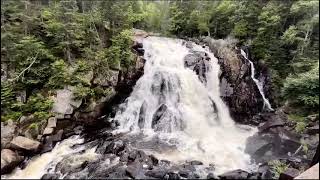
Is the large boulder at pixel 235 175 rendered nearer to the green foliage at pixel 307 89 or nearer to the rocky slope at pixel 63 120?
the green foliage at pixel 307 89

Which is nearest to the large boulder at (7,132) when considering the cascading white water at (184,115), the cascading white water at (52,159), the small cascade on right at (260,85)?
the cascading white water at (52,159)

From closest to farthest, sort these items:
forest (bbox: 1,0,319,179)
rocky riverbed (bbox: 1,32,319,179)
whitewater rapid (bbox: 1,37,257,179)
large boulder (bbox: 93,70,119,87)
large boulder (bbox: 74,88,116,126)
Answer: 1. rocky riverbed (bbox: 1,32,319,179)
2. whitewater rapid (bbox: 1,37,257,179)
3. forest (bbox: 1,0,319,179)
4. large boulder (bbox: 74,88,116,126)
5. large boulder (bbox: 93,70,119,87)

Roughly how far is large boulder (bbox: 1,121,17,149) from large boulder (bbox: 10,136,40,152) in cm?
27

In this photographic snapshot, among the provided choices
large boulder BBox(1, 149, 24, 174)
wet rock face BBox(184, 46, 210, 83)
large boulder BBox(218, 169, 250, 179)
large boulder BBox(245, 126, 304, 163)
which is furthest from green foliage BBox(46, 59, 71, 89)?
large boulder BBox(245, 126, 304, 163)

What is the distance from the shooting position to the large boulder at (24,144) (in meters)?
14.6

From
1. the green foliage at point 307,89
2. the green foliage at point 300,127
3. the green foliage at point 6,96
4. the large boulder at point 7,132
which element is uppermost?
the green foliage at point 307,89

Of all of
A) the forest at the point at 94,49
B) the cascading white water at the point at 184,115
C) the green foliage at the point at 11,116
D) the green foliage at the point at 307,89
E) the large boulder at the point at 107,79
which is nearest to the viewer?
the green foliage at the point at 307,89

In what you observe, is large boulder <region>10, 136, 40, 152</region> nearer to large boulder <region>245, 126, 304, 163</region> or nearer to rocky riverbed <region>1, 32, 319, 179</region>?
rocky riverbed <region>1, 32, 319, 179</region>

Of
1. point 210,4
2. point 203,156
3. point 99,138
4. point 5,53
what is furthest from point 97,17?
point 210,4

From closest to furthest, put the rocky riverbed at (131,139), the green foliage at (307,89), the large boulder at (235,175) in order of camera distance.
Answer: the large boulder at (235,175), the rocky riverbed at (131,139), the green foliage at (307,89)

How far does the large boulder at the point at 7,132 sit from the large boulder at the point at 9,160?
50cm

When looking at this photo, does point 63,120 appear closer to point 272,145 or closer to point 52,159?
point 52,159

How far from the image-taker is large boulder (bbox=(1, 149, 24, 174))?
13.6 metres

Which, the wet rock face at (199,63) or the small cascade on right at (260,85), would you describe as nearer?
the small cascade on right at (260,85)
